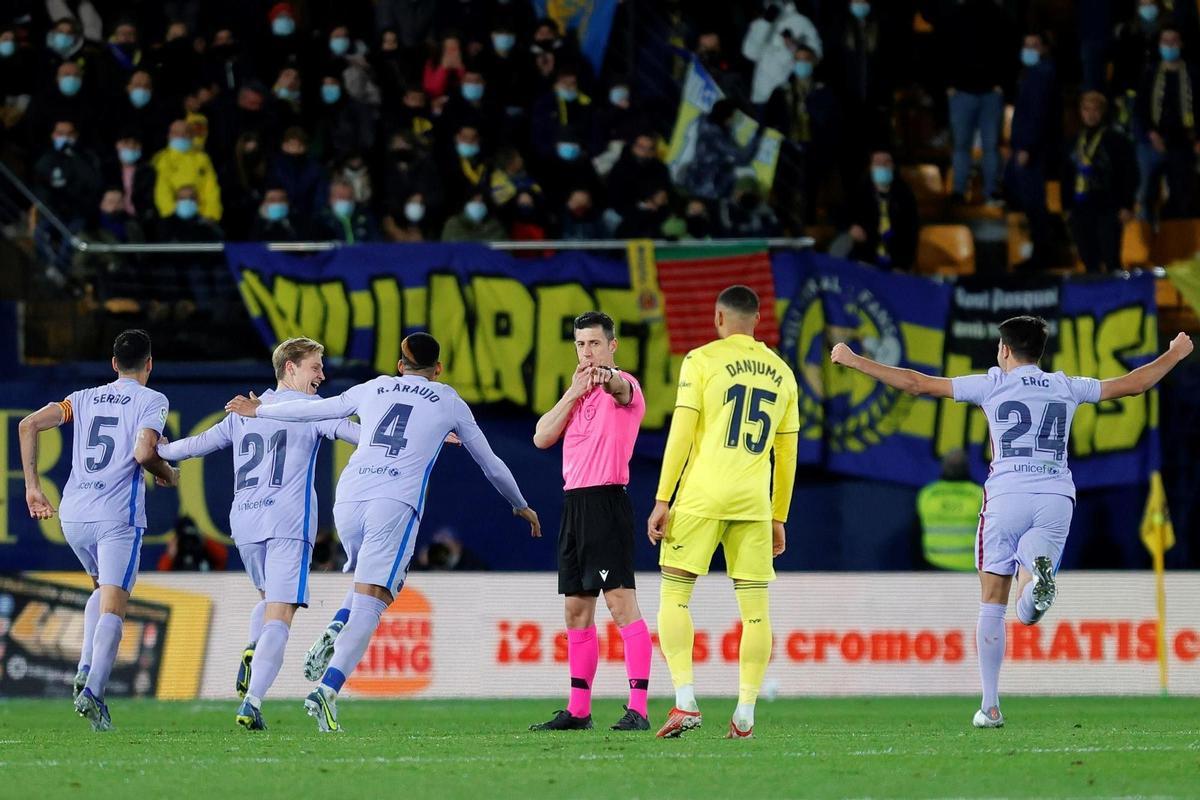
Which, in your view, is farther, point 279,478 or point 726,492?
point 279,478

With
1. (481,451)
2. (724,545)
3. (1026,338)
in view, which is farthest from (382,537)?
(1026,338)

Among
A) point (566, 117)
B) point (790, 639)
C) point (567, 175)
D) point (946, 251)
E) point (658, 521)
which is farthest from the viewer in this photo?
point (566, 117)

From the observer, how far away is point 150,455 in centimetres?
1155

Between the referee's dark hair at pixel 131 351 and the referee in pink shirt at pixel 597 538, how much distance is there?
2.67 m

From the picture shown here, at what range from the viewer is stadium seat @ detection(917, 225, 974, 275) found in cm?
2045

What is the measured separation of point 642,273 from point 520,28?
5.38 metres

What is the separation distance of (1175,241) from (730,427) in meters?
11.9

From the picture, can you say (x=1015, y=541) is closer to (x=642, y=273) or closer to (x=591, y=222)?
(x=642, y=273)

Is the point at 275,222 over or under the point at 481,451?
over

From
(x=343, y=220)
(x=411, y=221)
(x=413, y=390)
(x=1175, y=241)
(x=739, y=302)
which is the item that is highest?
(x=1175, y=241)

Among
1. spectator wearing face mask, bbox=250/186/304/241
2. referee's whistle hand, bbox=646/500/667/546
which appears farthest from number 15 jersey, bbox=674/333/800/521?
spectator wearing face mask, bbox=250/186/304/241

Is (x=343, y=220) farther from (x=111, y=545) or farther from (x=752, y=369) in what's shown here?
(x=752, y=369)

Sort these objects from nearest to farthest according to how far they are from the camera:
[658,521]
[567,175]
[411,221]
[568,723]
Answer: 1. [658,521]
2. [568,723]
3. [411,221]
4. [567,175]

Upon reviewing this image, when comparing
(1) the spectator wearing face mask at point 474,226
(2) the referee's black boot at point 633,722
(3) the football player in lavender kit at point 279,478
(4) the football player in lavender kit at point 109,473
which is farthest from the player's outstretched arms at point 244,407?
(1) the spectator wearing face mask at point 474,226
